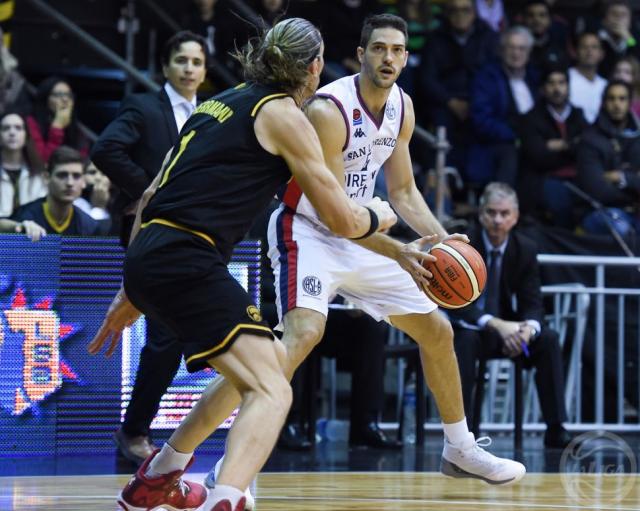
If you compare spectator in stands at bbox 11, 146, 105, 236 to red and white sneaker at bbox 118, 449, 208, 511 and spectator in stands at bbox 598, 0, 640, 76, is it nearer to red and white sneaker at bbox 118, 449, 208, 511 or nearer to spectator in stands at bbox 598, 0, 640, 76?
red and white sneaker at bbox 118, 449, 208, 511

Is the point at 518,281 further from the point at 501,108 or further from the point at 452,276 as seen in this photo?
the point at 452,276

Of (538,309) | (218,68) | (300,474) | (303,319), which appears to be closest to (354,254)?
(303,319)

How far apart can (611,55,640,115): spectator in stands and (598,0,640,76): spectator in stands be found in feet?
0.67

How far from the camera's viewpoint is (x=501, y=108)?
39.1 ft

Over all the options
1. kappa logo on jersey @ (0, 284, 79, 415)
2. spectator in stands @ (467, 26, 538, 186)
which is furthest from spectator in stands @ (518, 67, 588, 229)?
kappa logo on jersey @ (0, 284, 79, 415)

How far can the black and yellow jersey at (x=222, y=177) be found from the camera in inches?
179

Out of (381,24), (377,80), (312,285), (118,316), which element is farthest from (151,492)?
(381,24)

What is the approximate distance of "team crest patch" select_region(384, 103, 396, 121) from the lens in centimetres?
630

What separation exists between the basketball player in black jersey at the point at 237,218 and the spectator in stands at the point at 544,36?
27.2 ft

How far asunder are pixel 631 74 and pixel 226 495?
9.37 m

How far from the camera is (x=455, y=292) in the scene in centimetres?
563

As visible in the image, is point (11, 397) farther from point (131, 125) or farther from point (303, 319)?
point (303, 319)

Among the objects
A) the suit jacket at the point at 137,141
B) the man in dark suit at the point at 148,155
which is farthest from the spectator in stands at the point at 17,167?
the suit jacket at the point at 137,141

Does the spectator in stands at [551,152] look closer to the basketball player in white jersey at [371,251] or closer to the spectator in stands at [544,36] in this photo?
the spectator in stands at [544,36]
